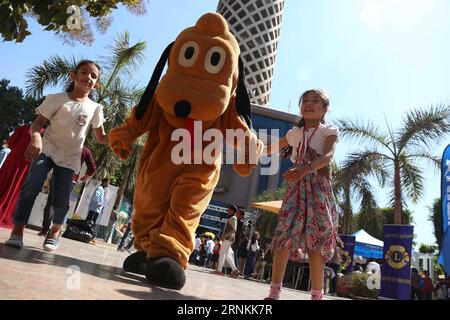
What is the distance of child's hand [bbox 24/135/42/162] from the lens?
8.00ft

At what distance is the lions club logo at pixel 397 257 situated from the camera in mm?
6934

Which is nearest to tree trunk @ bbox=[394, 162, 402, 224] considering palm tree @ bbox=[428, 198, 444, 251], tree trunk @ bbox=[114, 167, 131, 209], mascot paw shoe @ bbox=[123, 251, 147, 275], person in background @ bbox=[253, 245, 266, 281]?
person in background @ bbox=[253, 245, 266, 281]

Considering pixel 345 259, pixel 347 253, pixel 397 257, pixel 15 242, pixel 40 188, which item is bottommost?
pixel 15 242

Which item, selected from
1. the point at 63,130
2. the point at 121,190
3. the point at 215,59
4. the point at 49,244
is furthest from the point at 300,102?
the point at 121,190

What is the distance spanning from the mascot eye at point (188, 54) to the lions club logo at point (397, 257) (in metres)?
5.90

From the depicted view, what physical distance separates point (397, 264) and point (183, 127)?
5.83 m

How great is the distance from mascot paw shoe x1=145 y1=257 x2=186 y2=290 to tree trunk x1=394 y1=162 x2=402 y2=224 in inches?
348

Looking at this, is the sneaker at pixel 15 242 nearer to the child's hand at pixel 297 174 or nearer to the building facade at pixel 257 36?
the child's hand at pixel 297 174

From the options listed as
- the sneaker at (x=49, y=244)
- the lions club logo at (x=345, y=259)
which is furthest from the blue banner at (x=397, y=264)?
the sneaker at (x=49, y=244)

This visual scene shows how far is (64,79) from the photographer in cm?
991

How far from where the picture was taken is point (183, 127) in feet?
8.38

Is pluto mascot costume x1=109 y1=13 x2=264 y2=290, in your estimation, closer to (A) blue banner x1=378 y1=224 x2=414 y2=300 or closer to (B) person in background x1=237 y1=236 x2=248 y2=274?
(A) blue banner x1=378 y1=224 x2=414 y2=300

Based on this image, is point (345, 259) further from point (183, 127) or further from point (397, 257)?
point (183, 127)
